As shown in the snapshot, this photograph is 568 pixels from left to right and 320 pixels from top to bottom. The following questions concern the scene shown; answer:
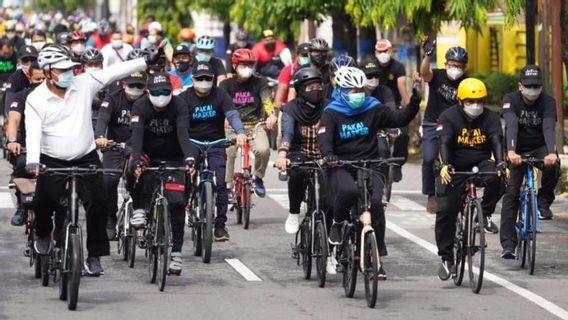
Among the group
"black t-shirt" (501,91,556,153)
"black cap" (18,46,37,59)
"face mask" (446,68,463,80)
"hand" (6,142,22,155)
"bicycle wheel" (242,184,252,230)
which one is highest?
"black cap" (18,46,37,59)

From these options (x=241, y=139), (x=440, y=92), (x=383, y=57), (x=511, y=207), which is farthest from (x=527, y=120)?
(x=383, y=57)

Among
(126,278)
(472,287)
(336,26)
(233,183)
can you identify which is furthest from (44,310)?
(336,26)

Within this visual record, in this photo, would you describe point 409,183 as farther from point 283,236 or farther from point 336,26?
point 336,26

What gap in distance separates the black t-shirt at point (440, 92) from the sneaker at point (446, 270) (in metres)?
4.09

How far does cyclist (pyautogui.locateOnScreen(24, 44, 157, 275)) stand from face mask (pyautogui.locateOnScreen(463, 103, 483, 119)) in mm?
2839

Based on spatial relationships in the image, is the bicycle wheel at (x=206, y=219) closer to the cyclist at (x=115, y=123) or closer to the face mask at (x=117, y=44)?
the cyclist at (x=115, y=123)

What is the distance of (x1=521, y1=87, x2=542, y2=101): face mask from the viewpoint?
53.7 feet

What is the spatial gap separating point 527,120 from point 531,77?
41 cm

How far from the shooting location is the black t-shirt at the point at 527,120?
53.6ft

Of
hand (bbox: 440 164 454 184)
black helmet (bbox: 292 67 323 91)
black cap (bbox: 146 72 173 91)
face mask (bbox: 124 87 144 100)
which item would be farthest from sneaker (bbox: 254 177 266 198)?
hand (bbox: 440 164 454 184)

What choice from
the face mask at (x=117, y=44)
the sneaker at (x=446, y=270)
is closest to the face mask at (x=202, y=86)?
the sneaker at (x=446, y=270)

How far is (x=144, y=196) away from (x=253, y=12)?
727 inches

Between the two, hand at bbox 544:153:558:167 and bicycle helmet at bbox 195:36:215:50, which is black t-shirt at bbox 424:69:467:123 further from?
bicycle helmet at bbox 195:36:215:50

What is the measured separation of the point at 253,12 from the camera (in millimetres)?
33719
